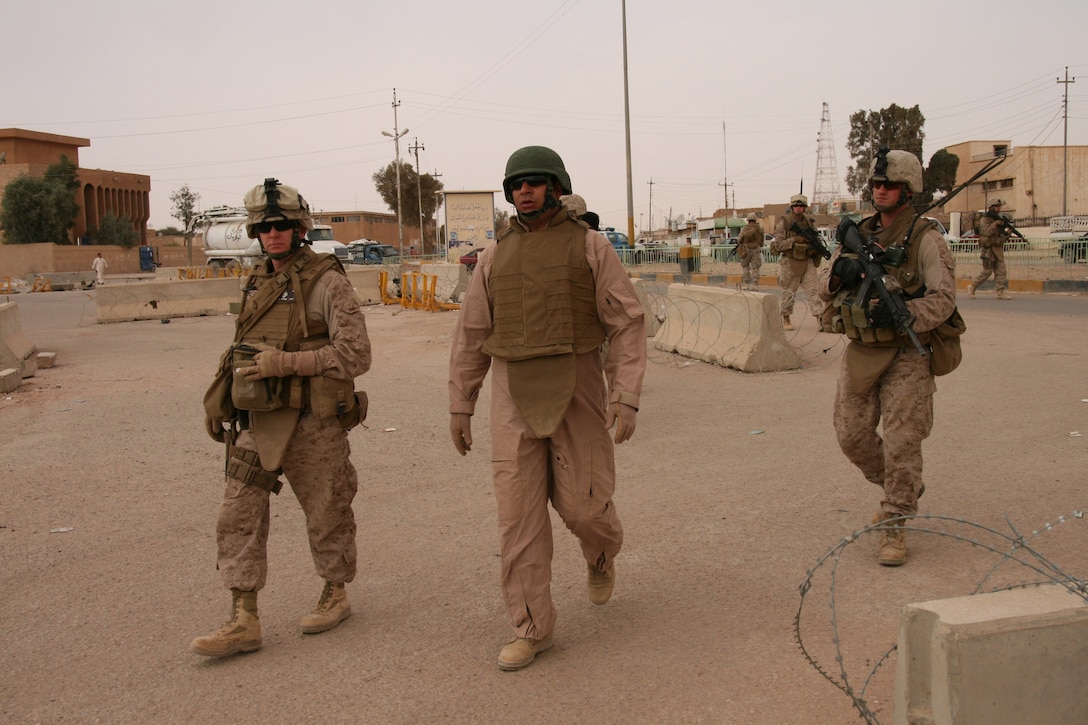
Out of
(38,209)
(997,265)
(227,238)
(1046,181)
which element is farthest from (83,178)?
(1046,181)

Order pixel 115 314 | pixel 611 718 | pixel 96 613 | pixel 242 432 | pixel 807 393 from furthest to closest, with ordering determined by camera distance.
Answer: pixel 115 314, pixel 807 393, pixel 96 613, pixel 242 432, pixel 611 718

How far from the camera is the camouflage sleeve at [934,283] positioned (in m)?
4.44

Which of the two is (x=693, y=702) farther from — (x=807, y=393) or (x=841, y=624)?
(x=807, y=393)

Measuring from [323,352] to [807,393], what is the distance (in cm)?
627

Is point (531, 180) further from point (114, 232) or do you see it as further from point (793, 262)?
point (114, 232)

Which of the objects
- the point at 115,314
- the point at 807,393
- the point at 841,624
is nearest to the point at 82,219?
the point at 115,314

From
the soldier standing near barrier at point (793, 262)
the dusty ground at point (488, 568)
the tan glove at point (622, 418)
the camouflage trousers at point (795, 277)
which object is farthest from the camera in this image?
the camouflage trousers at point (795, 277)

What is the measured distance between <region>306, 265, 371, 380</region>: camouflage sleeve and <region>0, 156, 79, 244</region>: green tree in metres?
66.8

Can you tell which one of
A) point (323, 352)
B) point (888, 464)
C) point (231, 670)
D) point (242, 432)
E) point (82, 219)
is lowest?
point (231, 670)

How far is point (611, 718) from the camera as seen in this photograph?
314 centimetres

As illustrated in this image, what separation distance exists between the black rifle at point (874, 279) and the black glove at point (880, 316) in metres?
0.02

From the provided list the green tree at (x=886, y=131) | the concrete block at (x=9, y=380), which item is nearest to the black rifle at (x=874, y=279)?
the concrete block at (x=9, y=380)

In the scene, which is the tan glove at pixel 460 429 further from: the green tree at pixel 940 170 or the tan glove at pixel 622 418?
the green tree at pixel 940 170

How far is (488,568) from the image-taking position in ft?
15.4
